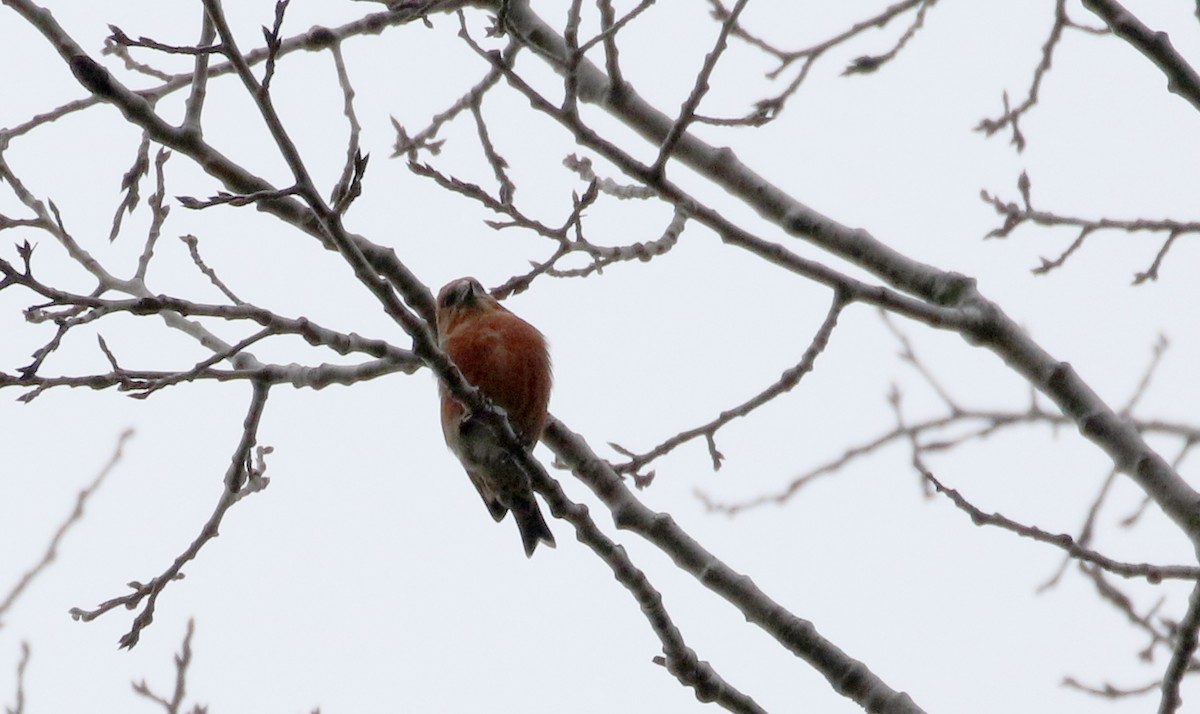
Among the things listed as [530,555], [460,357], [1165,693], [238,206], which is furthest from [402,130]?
[1165,693]

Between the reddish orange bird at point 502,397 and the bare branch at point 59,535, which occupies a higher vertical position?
the reddish orange bird at point 502,397

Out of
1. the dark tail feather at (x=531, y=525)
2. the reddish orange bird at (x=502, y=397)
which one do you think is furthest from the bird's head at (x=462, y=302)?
the dark tail feather at (x=531, y=525)

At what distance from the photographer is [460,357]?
17.7 ft

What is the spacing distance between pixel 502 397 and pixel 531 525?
52cm

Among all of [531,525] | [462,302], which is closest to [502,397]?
[531,525]

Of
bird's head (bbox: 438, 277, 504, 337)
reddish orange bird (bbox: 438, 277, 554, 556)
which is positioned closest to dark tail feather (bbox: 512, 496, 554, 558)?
reddish orange bird (bbox: 438, 277, 554, 556)

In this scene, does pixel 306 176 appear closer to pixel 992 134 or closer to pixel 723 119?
→ pixel 723 119

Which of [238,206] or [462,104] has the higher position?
[462,104]

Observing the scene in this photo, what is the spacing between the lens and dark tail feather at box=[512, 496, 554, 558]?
17.7 feet

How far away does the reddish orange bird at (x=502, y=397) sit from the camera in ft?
16.9

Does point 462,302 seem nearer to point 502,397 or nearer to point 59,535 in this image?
point 502,397

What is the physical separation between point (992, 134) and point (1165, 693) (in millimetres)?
2761

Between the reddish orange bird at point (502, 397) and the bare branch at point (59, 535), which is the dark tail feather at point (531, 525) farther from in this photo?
the bare branch at point (59, 535)

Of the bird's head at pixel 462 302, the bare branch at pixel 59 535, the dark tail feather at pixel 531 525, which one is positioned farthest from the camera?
the bird's head at pixel 462 302
